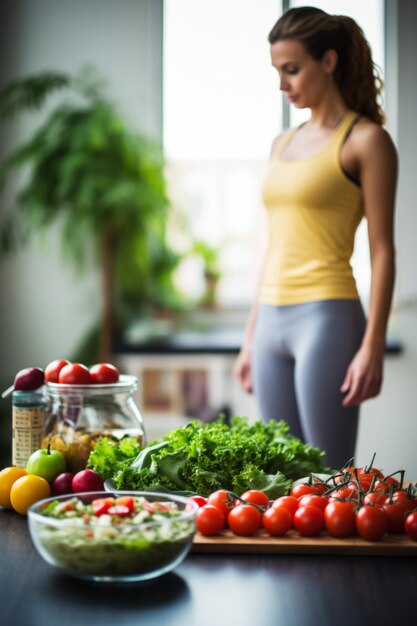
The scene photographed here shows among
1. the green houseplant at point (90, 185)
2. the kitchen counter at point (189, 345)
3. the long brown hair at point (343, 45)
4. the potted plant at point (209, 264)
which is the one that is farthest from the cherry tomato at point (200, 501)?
the potted plant at point (209, 264)

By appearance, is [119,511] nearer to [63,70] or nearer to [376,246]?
[376,246]

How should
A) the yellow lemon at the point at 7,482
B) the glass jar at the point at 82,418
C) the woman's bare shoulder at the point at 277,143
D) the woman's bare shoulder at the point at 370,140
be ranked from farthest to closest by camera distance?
the woman's bare shoulder at the point at 277,143 < the woman's bare shoulder at the point at 370,140 < the glass jar at the point at 82,418 < the yellow lemon at the point at 7,482

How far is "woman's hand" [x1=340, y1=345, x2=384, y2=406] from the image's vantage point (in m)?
2.03

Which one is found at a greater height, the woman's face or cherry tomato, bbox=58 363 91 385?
the woman's face

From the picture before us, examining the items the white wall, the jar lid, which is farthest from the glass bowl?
the white wall

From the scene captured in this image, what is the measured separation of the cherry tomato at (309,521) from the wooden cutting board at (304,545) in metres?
0.01

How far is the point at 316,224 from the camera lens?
210 centimetres

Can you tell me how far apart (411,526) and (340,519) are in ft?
0.30

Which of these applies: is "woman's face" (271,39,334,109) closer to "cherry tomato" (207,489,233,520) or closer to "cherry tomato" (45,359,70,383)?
"cherry tomato" (45,359,70,383)

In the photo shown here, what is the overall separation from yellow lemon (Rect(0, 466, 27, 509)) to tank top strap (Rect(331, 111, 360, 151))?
3.79 feet

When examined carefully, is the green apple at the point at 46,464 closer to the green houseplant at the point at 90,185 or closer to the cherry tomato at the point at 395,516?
the cherry tomato at the point at 395,516

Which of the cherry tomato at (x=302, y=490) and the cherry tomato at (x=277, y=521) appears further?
the cherry tomato at (x=302, y=490)

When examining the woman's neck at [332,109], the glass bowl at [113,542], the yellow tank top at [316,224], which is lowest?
the glass bowl at [113,542]

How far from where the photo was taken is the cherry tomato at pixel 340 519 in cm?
110
